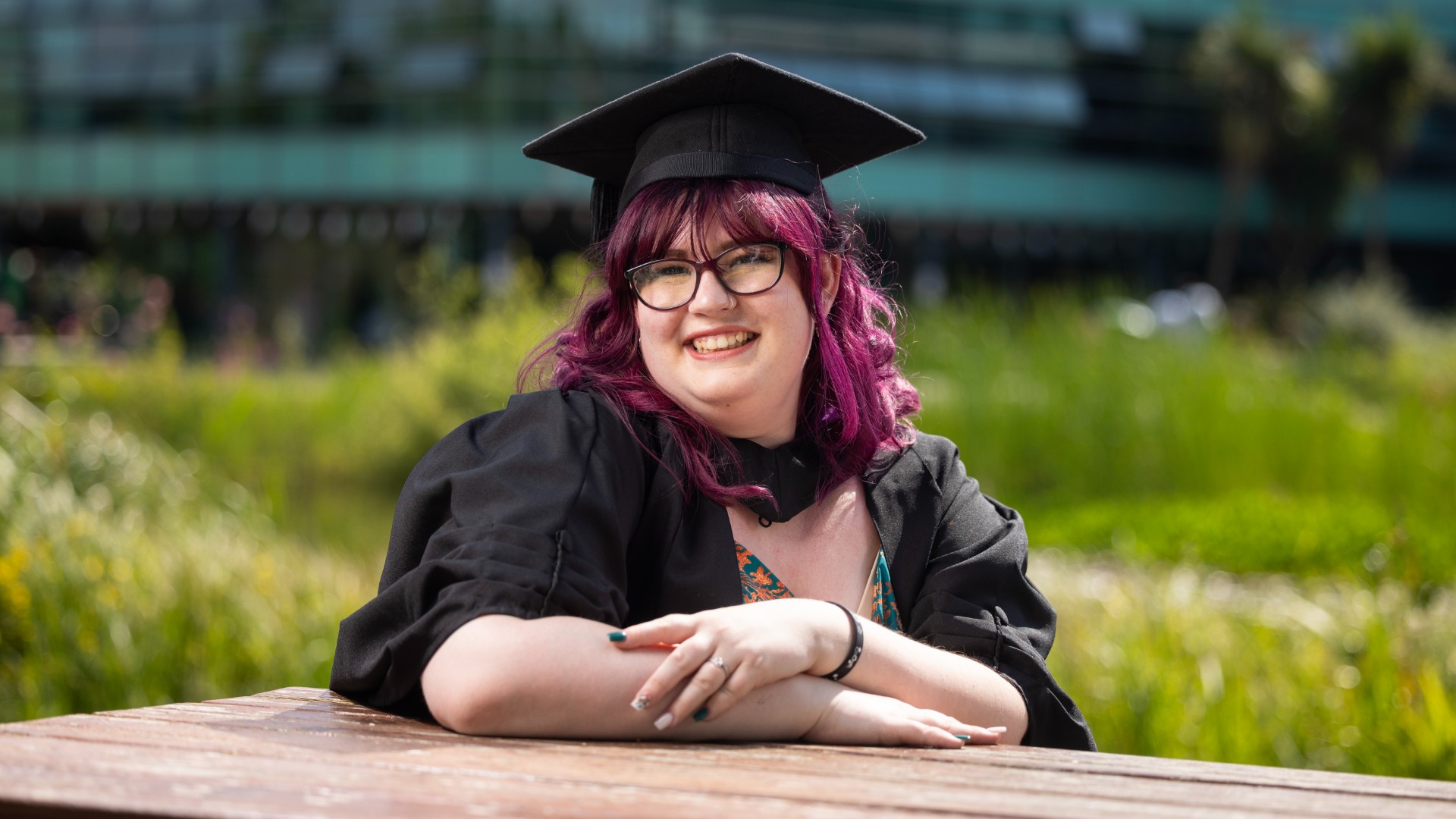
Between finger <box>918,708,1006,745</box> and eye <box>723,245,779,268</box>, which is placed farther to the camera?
eye <box>723,245,779,268</box>

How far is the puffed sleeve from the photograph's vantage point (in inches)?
61.2

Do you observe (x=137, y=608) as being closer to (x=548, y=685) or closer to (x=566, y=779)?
(x=548, y=685)

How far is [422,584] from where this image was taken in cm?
159

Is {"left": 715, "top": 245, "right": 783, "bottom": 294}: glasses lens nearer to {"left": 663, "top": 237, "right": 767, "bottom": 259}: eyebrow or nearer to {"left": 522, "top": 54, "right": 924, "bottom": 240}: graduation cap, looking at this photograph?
{"left": 663, "top": 237, "right": 767, "bottom": 259}: eyebrow

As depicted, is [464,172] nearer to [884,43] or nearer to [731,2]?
[731,2]

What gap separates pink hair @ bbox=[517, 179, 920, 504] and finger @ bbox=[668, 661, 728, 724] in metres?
0.39

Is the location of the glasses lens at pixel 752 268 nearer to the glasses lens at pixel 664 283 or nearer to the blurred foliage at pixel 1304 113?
the glasses lens at pixel 664 283

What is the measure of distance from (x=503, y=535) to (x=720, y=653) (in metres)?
0.32

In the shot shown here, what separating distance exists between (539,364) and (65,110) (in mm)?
32090

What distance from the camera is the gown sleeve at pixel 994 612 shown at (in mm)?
1872

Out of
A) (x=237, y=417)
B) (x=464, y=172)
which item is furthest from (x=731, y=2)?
(x=237, y=417)

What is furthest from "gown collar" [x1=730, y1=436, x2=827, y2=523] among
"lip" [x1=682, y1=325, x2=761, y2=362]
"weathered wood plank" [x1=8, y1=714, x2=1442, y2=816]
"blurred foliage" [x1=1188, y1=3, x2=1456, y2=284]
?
"blurred foliage" [x1=1188, y1=3, x2=1456, y2=284]

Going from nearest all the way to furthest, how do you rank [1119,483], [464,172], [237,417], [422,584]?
[422,584], [1119,483], [237,417], [464,172]

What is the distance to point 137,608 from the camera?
4.36 m
